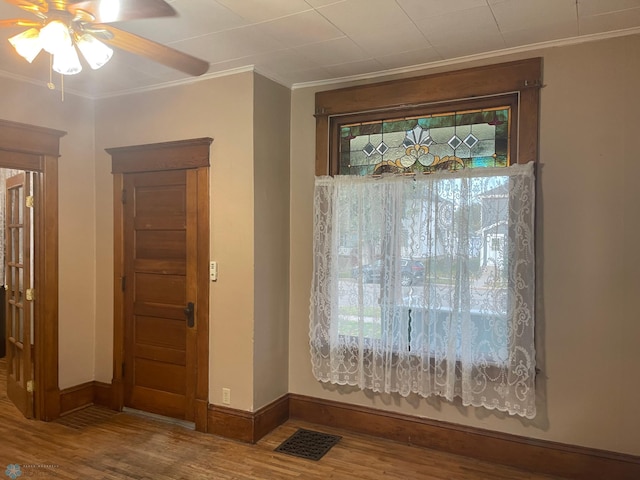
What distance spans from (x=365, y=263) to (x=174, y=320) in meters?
1.56

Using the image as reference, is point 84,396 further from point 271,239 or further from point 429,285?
point 429,285

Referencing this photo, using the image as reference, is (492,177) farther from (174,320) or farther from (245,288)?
(174,320)

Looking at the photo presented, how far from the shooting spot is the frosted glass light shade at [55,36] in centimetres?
171

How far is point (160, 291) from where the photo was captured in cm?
357

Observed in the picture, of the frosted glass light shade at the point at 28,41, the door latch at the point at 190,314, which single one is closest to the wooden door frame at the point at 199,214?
the door latch at the point at 190,314

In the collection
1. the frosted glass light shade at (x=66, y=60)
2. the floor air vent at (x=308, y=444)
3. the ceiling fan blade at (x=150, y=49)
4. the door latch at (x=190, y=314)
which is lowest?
the floor air vent at (x=308, y=444)

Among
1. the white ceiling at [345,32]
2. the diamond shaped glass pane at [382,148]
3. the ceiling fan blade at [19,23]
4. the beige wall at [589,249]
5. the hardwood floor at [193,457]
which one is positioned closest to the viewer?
the ceiling fan blade at [19,23]

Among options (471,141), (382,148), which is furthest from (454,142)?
(382,148)

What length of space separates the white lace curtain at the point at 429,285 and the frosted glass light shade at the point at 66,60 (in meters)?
1.86

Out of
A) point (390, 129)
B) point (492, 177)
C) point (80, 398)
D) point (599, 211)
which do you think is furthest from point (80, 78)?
point (599, 211)

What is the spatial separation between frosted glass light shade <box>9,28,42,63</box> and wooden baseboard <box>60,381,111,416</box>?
2.88 metres

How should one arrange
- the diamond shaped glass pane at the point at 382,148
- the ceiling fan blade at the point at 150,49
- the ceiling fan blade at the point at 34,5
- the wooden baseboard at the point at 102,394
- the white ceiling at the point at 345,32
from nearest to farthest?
the ceiling fan blade at the point at 34,5, the ceiling fan blade at the point at 150,49, the white ceiling at the point at 345,32, the diamond shaped glass pane at the point at 382,148, the wooden baseboard at the point at 102,394

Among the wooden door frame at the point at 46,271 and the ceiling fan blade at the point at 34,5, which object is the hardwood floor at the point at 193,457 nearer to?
the wooden door frame at the point at 46,271

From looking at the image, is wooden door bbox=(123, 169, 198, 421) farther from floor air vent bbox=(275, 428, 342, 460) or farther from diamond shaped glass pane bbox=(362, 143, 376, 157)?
diamond shaped glass pane bbox=(362, 143, 376, 157)
